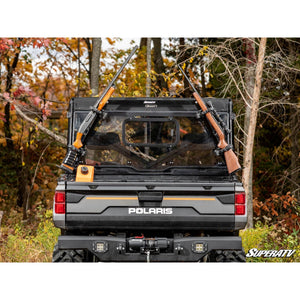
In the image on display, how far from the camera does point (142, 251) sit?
4.98 meters

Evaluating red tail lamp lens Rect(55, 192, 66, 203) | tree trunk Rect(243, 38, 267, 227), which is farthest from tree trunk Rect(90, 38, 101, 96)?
red tail lamp lens Rect(55, 192, 66, 203)

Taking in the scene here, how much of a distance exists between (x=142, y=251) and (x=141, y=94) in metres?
5.62

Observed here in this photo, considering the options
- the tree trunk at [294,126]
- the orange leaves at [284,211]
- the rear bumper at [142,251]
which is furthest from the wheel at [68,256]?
the tree trunk at [294,126]

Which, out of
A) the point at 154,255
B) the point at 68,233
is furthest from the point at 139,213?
the point at 68,233

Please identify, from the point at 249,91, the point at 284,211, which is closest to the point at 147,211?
the point at 249,91

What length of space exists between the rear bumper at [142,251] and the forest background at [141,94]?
424 centimetres

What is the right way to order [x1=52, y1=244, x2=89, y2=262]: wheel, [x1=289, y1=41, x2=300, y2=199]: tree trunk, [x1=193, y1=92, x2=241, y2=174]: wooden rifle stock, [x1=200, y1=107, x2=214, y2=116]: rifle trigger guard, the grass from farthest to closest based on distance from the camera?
[x1=289, y1=41, x2=300, y2=199]: tree trunk, the grass, [x1=200, y1=107, x2=214, y2=116]: rifle trigger guard, [x1=193, y1=92, x2=241, y2=174]: wooden rifle stock, [x1=52, y1=244, x2=89, y2=262]: wheel

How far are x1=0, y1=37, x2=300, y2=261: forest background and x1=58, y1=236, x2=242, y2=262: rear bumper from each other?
4.24 meters

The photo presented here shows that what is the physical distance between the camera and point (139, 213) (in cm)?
495

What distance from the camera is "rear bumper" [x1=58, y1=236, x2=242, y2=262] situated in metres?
4.94

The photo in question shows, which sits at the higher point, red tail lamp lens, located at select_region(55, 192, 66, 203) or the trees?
the trees

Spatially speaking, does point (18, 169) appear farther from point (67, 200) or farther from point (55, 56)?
point (67, 200)

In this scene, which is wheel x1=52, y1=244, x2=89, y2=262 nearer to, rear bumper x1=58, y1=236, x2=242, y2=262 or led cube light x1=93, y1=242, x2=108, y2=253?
rear bumper x1=58, y1=236, x2=242, y2=262

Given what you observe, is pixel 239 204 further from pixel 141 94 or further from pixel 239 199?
pixel 141 94
